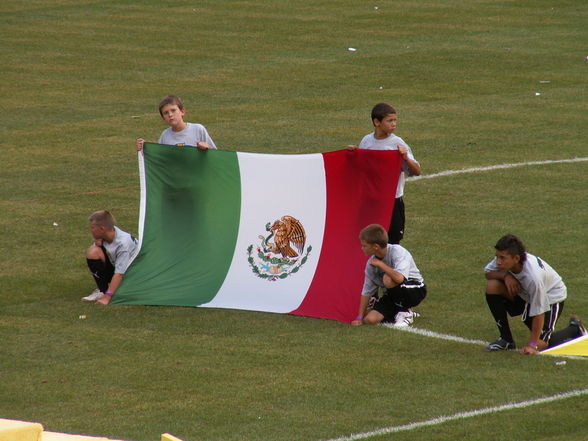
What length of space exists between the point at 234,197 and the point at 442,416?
3.92 meters

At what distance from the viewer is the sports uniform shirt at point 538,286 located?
966 cm

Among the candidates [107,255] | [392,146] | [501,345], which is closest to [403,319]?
[501,345]

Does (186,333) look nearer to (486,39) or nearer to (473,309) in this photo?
(473,309)

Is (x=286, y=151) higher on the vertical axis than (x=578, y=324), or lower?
higher

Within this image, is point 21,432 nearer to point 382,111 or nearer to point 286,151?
point 382,111

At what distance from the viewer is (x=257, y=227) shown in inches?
456

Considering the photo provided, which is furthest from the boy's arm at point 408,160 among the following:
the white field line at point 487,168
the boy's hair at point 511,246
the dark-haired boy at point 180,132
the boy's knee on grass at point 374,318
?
the white field line at point 487,168

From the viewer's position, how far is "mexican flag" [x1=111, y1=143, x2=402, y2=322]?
11.1 m

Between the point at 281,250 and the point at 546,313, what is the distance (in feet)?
8.96

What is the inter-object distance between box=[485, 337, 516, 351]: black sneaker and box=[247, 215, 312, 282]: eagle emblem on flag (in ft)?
7.15

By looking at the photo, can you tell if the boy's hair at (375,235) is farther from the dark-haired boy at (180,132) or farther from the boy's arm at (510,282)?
the dark-haired boy at (180,132)

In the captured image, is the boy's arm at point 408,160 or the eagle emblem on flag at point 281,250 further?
the eagle emblem on flag at point 281,250

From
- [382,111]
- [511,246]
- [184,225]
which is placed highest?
[382,111]

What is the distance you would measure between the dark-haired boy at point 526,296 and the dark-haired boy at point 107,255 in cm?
361
